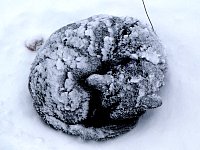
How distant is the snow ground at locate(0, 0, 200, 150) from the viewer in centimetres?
226

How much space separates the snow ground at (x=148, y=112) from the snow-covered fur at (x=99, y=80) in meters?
0.09

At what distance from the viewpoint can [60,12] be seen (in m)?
2.78

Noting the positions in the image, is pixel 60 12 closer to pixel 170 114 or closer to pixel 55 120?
pixel 55 120

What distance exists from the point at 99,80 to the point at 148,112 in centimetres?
38

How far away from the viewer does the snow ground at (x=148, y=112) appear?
226 centimetres

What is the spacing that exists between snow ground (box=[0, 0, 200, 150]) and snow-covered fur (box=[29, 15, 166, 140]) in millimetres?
87

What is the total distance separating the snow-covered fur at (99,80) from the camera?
221 cm

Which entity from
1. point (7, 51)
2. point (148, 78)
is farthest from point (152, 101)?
point (7, 51)

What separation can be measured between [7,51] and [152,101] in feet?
3.35

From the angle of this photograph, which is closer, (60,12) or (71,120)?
(71,120)

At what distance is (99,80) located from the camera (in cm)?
217

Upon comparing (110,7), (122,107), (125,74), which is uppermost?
(110,7)

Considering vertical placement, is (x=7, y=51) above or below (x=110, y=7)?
below

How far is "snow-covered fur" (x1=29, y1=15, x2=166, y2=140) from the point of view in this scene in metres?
2.21
